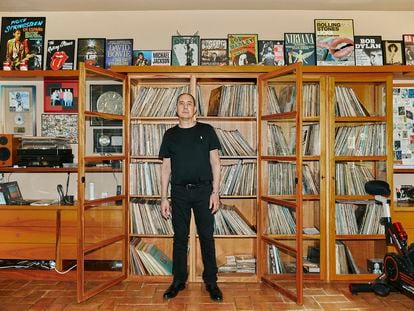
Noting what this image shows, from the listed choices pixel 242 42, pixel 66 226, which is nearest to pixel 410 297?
pixel 242 42

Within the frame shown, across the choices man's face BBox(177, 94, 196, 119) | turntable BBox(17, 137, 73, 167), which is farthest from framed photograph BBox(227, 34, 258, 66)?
turntable BBox(17, 137, 73, 167)

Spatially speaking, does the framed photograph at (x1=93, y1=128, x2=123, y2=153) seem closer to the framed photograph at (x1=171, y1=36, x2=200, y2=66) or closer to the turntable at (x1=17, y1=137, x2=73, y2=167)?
the turntable at (x1=17, y1=137, x2=73, y2=167)

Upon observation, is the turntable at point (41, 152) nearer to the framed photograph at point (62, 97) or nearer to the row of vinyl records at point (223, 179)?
the framed photograph at point (62, 97)

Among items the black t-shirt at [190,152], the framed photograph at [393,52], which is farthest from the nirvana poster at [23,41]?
→ the framed photograph at [393,52]

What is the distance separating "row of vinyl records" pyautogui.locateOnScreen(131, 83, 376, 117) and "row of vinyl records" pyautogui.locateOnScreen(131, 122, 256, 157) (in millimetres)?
134

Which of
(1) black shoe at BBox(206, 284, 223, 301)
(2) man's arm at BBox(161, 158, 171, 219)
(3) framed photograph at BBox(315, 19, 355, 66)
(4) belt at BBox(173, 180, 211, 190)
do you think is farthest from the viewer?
(3) framed photograph at BBox(315, 19, 355, 66)

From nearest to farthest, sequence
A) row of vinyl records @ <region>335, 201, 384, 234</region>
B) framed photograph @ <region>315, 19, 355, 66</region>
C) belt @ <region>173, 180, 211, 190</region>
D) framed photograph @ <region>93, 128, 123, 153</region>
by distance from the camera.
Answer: belt @ <region>173, 180, 211, 190</region>
framed photograph @ <region>93, 128, 123, 153</region>
row of vinyl records @ <region>335, 201, 384, 234</region>
framed photograph @ <region>315, 19, 355, 66</region>

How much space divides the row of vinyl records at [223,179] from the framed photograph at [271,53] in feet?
3.59

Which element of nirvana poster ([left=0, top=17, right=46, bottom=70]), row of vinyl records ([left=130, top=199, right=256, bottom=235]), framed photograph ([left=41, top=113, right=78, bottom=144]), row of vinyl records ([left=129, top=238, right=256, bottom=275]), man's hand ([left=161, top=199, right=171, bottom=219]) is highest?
nirvana poster ([left=0, top=17, right=46, bottom=70])

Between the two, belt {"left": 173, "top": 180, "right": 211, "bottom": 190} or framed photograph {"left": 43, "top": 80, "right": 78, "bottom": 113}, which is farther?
framed photograph {"left": 43, "top": 80, "right": 78, "bottom": 113}

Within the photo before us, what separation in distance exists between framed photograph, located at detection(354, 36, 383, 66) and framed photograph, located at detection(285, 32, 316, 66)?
453mm

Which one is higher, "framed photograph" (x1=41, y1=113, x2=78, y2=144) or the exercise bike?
"framed photograph" (x1=41, y1=113, x2=78, y2=144)

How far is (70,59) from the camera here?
390cm

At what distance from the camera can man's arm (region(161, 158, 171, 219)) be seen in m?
3.18
